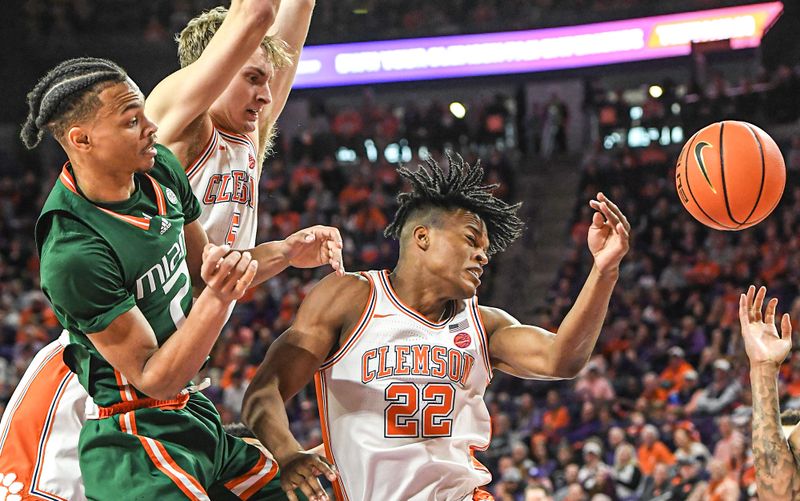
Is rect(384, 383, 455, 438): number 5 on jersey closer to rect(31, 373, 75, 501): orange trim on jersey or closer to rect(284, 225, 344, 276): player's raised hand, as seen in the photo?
rect(284, 225, 344, 276): player's raised hand

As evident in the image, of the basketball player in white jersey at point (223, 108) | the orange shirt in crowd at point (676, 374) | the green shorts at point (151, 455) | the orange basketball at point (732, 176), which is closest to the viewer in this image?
the green shorts at point (151, 455)

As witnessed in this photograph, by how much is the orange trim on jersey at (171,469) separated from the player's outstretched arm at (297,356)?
1.66ft

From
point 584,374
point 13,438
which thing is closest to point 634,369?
point 584,374

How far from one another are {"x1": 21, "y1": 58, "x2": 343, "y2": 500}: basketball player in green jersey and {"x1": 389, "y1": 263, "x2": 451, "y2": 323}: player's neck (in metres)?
1.08

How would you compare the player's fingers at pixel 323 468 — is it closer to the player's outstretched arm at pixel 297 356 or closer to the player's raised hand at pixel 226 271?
the player's outstretched arm at pixel 297 356

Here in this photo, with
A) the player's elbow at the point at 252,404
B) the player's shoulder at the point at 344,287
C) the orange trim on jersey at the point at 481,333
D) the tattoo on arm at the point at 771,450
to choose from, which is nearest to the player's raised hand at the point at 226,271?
the player's elbow at the point at 252,404

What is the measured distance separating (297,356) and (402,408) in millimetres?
440

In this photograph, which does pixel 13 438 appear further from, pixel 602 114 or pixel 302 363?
pixel 602 114

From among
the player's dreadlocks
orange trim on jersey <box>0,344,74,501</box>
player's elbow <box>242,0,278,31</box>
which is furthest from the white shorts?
the player's dreadlocks

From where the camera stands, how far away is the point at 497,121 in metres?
17.8

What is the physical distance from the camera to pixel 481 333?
397 centimetres

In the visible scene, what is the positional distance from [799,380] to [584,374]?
7.93 ft

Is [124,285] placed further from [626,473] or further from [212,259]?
[626,473]

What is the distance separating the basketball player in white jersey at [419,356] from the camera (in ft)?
12.1
